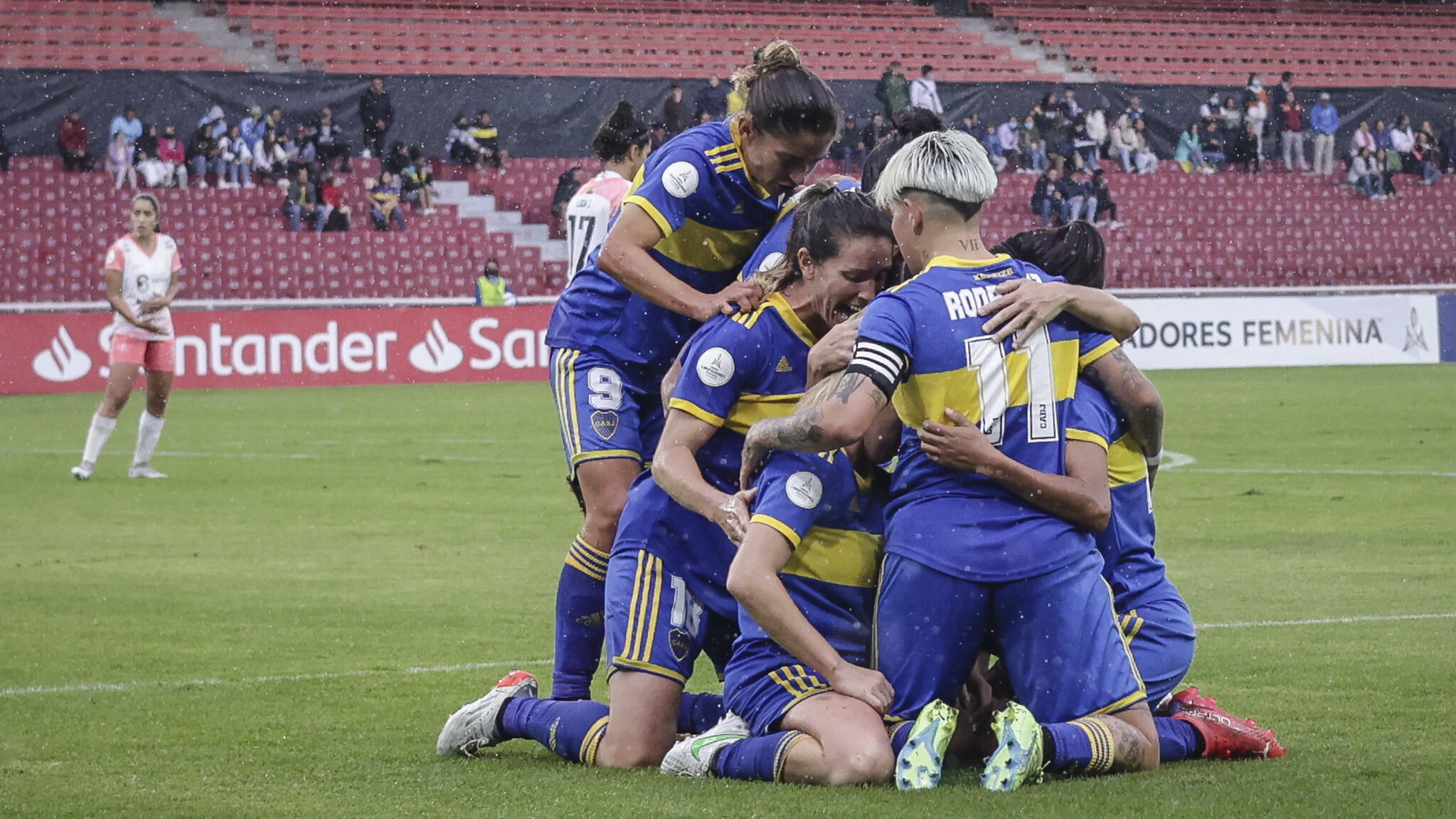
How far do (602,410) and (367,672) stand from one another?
53.0 inches

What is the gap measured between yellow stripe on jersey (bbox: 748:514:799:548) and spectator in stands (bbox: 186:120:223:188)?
2470 centimetres

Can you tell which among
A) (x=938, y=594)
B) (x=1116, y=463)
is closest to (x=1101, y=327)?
(x=1116, y=463)

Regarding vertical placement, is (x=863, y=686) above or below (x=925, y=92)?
below

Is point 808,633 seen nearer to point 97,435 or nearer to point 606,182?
point 606,182

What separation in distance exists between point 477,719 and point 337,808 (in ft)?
2.48

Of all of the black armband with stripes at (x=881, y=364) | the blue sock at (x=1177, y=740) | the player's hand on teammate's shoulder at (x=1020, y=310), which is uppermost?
the player's hand on teammate's shoulder at (x=1020, y=310)

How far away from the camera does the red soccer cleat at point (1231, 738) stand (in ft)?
14.4

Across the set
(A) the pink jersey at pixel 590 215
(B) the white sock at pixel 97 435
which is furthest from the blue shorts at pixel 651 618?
(B) the white sock at pixel 97 435

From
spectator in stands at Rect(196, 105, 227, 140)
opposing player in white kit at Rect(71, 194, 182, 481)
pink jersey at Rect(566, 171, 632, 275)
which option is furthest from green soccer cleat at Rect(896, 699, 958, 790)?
spectator in stands at Rect(196, 105, 227, 140)

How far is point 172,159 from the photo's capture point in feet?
88.8

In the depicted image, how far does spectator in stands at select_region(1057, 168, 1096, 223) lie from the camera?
2977cm

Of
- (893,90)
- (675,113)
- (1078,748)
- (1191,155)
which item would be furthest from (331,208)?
(1078,748)

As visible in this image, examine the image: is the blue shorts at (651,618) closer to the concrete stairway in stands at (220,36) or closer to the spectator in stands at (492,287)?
the spectator in stands at (492,287)

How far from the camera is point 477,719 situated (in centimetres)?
476
